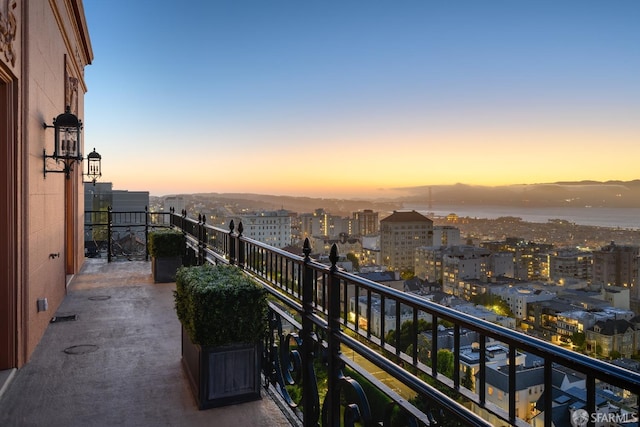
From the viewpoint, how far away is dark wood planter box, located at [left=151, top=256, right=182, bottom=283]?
9.42 metres

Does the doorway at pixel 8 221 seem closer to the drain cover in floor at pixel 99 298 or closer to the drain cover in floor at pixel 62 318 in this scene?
the drain cover in floor at pixel 62 318

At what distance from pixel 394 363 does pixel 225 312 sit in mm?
1748

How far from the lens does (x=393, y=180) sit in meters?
41.4

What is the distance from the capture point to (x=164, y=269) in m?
9.46

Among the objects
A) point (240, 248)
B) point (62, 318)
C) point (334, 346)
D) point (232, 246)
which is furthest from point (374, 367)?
point (62, 318)

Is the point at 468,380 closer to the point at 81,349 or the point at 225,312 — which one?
the point at 225,312

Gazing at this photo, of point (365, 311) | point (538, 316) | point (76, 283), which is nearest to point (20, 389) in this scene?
point (365, 311)

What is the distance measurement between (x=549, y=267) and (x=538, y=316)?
8.00 m

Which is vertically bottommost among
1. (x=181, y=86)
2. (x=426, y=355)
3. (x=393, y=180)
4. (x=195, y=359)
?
(x=195, y=359)

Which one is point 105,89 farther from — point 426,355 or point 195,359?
point 426,355

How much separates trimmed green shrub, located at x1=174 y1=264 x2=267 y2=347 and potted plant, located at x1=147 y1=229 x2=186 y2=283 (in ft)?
19.8

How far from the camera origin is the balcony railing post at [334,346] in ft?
8.98

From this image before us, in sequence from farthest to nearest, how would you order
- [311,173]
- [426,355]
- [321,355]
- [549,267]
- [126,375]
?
[311,173]
[549,267]
[126,375]
[321,355]
[426,355]

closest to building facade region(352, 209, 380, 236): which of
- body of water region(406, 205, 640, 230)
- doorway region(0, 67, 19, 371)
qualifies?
body of water region(406, 205, 640, 230)
